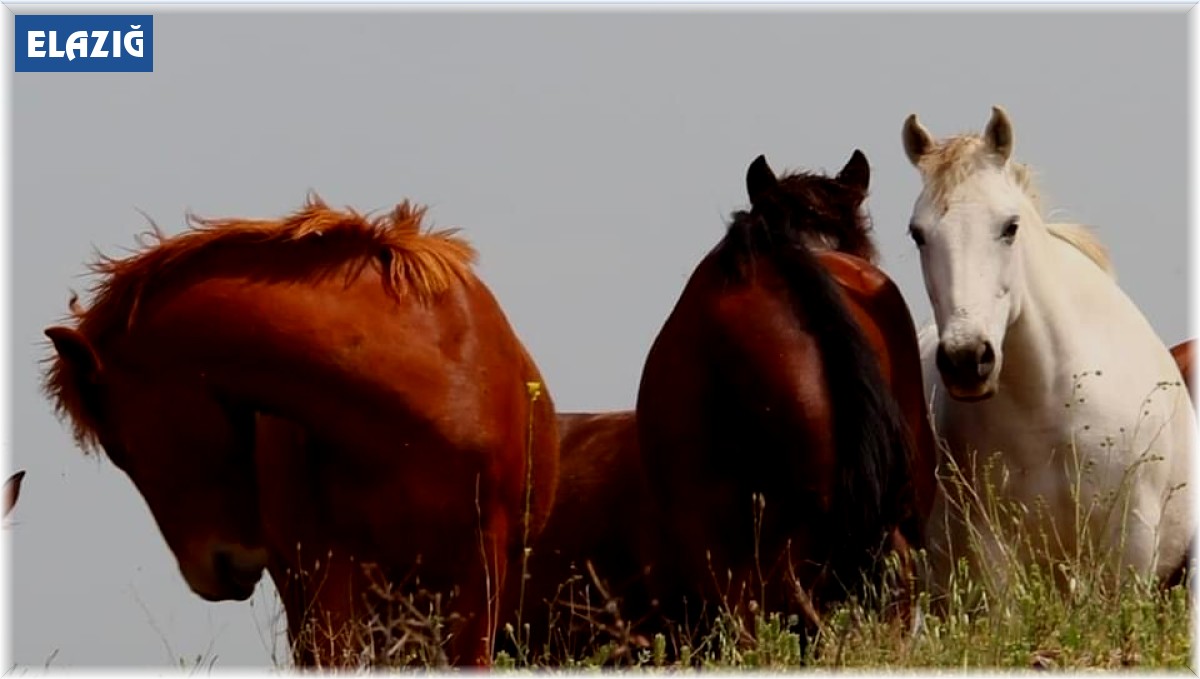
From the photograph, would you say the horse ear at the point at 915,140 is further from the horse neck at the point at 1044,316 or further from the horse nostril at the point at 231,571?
the horse nostril at the point at 231,571

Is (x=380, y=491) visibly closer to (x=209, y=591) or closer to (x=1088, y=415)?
(x=209, y=591)

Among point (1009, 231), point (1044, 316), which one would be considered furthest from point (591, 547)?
point (1009, 231)

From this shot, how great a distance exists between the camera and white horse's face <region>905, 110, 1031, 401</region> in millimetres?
8203

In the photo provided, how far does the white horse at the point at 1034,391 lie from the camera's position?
330 inches

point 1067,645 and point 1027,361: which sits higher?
point 1027,361

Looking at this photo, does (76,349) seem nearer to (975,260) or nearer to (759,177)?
(759,177)

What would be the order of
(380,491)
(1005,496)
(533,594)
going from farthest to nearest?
(533,594) → (1005,496) → (380,491)

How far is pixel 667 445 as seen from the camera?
26.9 feet

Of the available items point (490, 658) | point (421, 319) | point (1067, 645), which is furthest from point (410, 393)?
point (1067, 645)

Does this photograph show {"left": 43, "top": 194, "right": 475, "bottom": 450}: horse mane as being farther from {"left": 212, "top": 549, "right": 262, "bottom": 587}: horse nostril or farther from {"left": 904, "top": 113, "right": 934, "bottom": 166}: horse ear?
{"left": 904, "top": 113, "right": 934, "bottom": 166}: horse ear

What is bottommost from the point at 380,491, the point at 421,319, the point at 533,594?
the point at 533,594

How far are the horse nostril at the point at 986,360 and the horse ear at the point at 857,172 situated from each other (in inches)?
45.7

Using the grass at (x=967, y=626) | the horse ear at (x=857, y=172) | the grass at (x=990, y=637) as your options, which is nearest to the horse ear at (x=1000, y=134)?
the horse ear at (x=857, y=172)

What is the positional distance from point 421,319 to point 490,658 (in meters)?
1.03
